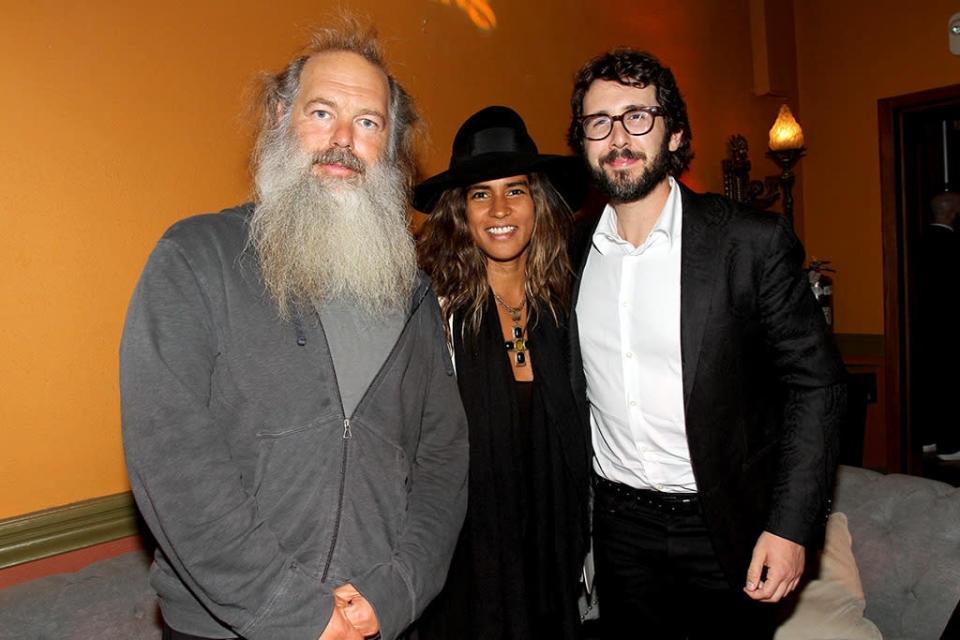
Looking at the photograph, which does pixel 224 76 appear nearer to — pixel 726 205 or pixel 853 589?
pixel 726 205

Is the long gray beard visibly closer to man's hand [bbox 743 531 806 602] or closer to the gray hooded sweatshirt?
the gray hooded sweatshirt

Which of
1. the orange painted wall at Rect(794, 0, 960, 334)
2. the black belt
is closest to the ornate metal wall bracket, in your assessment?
the orange painted wall at Rect(794, 0, 960, 334)

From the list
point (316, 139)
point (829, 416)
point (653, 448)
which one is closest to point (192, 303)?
point (316, 139)

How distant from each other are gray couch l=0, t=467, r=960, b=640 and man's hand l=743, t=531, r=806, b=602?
1015 mm

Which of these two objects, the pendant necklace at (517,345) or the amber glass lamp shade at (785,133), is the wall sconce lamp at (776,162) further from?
the pendant necklace at (517,345)

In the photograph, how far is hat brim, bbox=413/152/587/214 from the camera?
7.51 ft

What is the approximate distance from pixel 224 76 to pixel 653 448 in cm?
189

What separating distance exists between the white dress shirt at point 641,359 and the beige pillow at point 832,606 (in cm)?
87

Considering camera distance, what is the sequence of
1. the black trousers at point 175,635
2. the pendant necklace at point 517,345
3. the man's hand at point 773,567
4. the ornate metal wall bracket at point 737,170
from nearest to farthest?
the black trousers at point 175,635, the man's hand at point 773,567, the pendant necklace at point 517,345, the ornate metal wall bracket at point 737,170

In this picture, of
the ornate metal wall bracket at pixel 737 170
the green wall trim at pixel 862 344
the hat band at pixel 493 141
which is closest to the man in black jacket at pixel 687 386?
the hat band at pixel 493 141

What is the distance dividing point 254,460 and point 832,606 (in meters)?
2.04

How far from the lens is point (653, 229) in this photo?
78.0 inches

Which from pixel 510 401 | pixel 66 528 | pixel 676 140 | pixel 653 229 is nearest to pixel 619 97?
pixel 676 140

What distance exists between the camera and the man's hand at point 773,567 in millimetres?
1780
